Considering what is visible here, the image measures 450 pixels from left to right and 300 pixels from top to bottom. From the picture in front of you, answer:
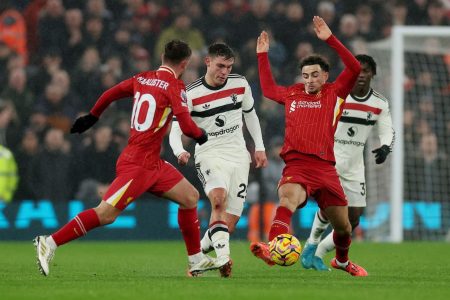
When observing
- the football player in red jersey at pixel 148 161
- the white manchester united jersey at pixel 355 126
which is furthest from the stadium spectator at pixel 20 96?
the football player in red jersey at pixel 148 161

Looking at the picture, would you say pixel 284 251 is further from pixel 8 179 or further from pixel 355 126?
pixel 8 179

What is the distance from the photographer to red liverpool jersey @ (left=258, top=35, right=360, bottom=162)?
9.43 metres

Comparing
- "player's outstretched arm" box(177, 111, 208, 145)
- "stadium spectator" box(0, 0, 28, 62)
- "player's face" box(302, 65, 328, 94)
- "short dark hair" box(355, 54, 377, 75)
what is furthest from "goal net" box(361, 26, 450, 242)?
"player's outstretched arm" box(177, 111, 208, 145)

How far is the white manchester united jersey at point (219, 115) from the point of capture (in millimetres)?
10023

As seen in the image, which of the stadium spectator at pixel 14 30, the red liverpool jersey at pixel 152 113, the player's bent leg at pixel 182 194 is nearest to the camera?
→ the red liverpool jersey at pixel 152 113

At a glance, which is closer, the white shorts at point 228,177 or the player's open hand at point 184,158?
the player's open hand at point 184,158

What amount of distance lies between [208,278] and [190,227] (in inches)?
19.3

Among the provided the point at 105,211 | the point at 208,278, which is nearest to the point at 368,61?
the point at 208,278

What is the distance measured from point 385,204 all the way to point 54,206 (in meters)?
4.85

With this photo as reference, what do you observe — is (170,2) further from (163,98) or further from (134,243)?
(163,98)

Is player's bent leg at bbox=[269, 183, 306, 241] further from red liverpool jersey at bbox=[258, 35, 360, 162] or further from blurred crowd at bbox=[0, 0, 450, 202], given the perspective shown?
blurred crowd at bbox=[0, 0, 450, 202]

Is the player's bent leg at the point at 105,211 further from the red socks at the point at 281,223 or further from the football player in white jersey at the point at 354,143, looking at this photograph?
the football player in white jersey at the point at 354,143

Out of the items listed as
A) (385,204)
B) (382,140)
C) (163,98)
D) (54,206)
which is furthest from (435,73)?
(163,98)

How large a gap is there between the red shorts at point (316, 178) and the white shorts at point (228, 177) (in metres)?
0.64
